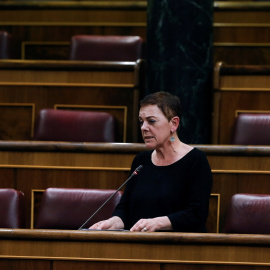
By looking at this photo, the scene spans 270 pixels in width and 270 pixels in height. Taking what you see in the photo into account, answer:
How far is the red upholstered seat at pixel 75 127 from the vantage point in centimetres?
104

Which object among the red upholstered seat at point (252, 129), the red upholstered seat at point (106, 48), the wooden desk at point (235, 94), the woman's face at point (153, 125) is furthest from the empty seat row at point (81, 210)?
the red upholstered seat at point (106, 48)

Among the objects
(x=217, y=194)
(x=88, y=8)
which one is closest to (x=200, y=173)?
(x=217, y=194)

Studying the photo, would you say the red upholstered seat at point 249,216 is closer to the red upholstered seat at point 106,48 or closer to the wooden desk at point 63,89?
the wooden desk at point 63,89

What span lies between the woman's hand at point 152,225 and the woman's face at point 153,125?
91 mm

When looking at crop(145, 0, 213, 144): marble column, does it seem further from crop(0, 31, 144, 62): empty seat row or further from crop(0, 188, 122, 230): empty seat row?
crop(0, 188, 122, 230): empty seat row

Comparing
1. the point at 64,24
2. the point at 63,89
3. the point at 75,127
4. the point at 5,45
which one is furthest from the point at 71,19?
the point at 75,127

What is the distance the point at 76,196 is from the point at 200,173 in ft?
0.58

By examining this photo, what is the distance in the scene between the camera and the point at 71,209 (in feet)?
2.64

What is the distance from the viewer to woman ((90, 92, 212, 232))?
714mm

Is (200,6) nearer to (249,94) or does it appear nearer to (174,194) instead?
(249,94)

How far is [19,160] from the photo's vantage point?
92 centimetres

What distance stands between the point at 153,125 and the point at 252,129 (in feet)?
1.03

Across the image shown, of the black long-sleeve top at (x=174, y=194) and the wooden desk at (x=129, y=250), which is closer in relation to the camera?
the wooden desk at (x=129, y=250)

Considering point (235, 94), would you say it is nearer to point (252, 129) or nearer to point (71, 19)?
point (252, 129)
